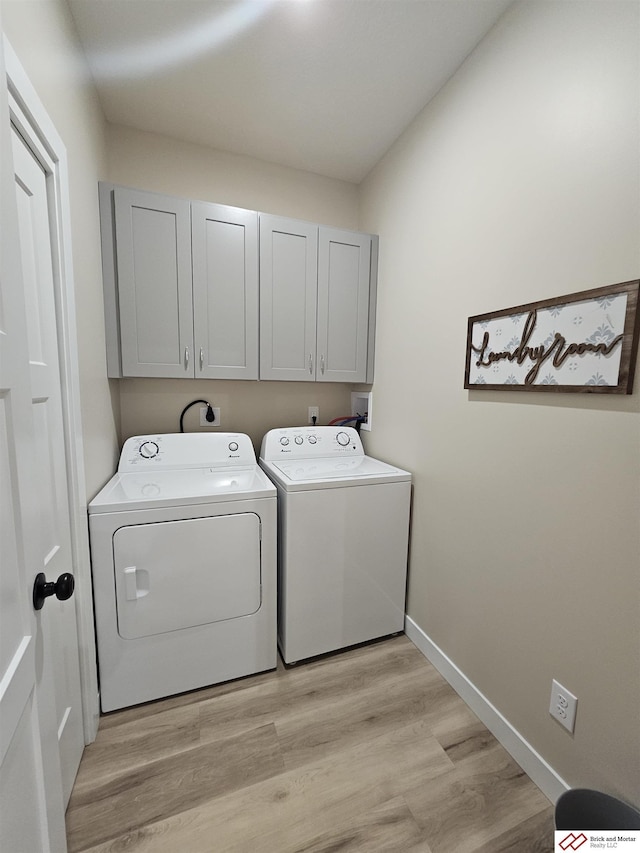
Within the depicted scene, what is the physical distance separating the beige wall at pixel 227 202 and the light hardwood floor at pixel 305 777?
1389mm

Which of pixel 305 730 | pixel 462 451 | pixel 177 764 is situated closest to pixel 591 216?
pixel 462 451

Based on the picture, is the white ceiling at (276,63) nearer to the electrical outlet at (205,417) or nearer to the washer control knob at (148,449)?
the electrical outlet at (205,417)

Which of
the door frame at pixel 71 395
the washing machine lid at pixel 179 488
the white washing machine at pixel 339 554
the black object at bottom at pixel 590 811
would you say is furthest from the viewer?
the white washing machine at pixel 339 554

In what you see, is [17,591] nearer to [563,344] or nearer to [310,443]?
[563,344]

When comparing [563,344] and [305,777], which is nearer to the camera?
[563,344]

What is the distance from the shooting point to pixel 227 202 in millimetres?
2025

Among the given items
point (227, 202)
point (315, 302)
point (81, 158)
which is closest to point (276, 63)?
point (227, 202)

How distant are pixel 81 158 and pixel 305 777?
2433 mm

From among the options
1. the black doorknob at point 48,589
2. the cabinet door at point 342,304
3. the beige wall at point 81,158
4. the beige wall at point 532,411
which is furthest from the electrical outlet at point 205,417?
the black doorknob at point 48,589

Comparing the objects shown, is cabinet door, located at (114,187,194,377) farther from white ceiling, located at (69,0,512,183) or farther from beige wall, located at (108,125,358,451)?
white ceiling, located at (69,0,512,183)

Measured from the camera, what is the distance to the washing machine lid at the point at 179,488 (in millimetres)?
1357

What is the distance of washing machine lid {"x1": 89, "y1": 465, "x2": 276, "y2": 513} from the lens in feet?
4.45

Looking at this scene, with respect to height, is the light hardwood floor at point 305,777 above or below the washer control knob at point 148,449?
below

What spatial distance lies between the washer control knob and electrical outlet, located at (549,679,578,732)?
6.29ft
